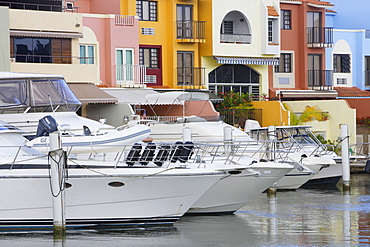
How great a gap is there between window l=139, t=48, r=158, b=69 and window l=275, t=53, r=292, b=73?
27.8 ft

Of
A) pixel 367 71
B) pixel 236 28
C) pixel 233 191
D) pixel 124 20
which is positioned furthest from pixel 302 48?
pixel 233 191

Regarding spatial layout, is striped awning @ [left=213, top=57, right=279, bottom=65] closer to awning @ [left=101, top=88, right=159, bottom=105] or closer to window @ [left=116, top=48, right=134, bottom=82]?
window @ [left=116, top=48, right=134, bottom=82]

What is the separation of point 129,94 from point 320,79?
14512 mm

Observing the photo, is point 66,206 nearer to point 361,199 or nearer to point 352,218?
point 352,218

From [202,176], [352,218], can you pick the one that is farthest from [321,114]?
[202,176]

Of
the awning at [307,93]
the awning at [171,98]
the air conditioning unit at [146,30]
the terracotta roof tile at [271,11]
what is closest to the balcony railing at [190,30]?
the air conditioning unit at [146,30]

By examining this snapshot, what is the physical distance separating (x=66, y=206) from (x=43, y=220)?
62 centimetres

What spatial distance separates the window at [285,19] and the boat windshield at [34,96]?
84.2ft

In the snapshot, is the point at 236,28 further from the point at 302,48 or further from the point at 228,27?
the point at 302,48

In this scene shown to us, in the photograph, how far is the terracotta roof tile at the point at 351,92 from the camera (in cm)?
4816

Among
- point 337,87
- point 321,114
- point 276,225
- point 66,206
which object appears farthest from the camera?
point 337,87

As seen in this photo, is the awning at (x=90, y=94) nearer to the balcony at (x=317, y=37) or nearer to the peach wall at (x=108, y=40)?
the peach wall at (x=108, y=40)

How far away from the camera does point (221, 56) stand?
4269 cm

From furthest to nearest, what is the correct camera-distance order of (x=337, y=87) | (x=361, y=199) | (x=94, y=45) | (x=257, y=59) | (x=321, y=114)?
(x=337, y=87), (x=257, y=59), (x=321, y=114), (x=94, y=45), (x=361, y=199)
